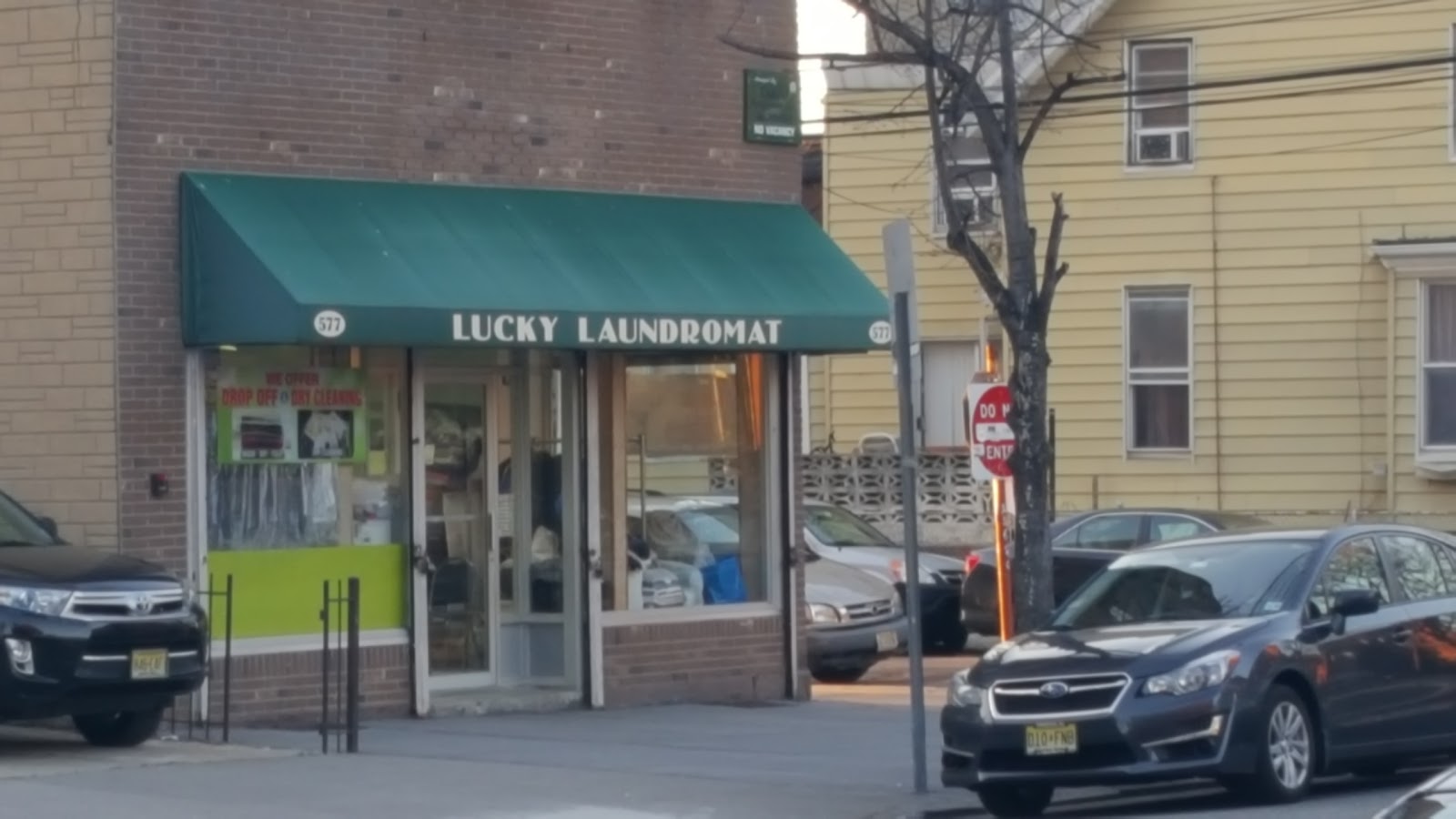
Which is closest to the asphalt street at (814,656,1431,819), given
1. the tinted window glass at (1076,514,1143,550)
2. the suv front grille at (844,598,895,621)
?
the suv front grille at (844,598,895,621)

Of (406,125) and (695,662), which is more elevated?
(406,125)

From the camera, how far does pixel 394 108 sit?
1602 cm

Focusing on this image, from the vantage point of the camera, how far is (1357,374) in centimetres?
2686

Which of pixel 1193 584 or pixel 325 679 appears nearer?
pixel 1193 584

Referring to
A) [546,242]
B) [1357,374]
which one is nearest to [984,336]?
[1357,374]

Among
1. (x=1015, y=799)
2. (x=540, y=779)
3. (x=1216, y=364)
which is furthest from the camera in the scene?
(x=1216, y=364)

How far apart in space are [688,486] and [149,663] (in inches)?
217

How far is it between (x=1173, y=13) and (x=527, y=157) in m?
13.1

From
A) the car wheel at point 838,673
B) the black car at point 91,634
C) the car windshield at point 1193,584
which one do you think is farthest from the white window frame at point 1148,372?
the black car at point 91,634

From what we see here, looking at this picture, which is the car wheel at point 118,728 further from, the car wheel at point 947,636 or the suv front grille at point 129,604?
the car wheel at point 947,636

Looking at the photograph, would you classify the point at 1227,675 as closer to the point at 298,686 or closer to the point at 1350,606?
the point at 1350,606

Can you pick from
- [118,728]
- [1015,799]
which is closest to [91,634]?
[118,728]

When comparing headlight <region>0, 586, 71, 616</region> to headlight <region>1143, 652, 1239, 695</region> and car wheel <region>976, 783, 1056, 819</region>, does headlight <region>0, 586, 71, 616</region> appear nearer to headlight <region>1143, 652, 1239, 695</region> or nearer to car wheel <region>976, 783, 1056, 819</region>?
car wheel <region>976, 783, 1056, 819</region>

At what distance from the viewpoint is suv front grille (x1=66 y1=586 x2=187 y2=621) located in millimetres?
12977
